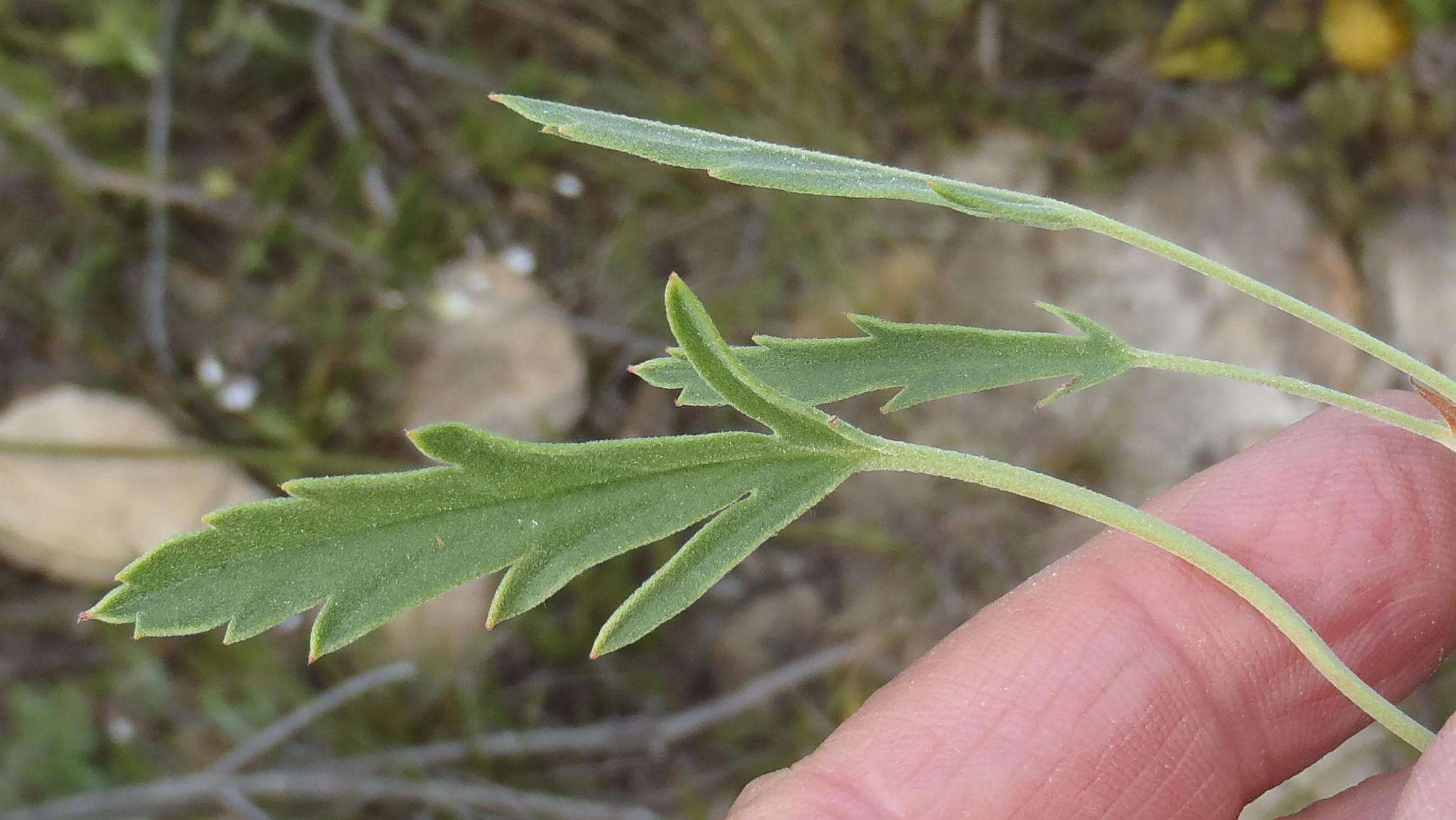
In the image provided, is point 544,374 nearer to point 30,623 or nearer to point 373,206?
point 373,206

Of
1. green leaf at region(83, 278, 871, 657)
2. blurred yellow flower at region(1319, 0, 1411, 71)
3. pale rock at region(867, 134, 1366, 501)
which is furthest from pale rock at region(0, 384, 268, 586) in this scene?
blurred yellow flower at region(1319, 0, 1411, 71)

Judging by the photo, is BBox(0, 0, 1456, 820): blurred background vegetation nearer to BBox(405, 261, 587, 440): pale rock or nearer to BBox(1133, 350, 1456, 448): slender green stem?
BBox(405, 261, 587, 440): pale rock

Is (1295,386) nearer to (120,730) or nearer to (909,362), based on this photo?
(909,362)

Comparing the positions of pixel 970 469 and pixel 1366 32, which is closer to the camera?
pixel 970 469

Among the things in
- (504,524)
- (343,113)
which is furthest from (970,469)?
(343,113)

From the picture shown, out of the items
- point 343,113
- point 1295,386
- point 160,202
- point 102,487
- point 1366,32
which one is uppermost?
point 1366,32

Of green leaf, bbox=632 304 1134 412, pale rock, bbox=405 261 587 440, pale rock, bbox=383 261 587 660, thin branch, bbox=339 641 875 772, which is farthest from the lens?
pale rock, bbox=405 261 587 440
